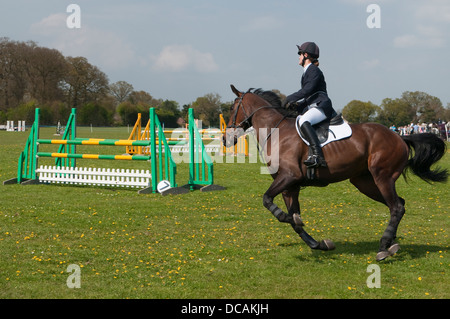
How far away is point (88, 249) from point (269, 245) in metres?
2.70

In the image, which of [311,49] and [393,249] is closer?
[393,249]

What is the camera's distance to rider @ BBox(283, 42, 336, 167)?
282 inches

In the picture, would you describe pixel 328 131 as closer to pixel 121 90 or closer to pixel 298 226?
pixel 298 226

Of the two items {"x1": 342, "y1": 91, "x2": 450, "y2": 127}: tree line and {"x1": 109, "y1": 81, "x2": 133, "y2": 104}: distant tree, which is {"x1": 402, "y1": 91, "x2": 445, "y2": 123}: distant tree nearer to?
{"x1": 342, "y1": 91, "x2": 450, "y2": 127}: tree line

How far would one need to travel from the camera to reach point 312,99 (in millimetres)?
7520

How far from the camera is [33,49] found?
8031 cm

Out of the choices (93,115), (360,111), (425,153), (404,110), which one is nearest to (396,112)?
(404,110)

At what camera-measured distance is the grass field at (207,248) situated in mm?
5664

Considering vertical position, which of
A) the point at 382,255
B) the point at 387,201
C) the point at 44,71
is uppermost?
the point at 44,71

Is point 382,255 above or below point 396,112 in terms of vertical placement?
below

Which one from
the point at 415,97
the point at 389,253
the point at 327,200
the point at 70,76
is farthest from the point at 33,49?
the point at 389,253

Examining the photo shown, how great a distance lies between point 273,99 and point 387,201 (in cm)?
233

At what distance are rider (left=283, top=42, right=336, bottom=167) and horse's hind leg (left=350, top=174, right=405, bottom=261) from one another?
983 millimetres
